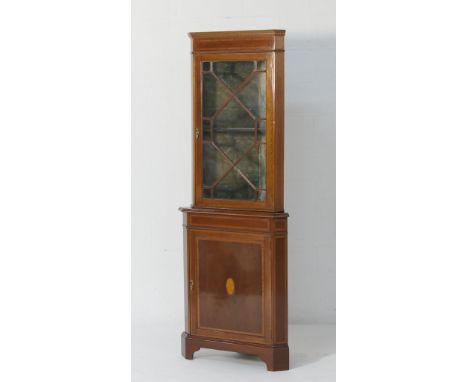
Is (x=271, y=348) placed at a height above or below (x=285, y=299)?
below

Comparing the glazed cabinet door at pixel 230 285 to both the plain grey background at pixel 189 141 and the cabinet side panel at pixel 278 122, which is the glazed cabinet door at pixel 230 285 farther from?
the plain grey background at pixel 189 141

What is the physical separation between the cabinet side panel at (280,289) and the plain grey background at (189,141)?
0.89 m

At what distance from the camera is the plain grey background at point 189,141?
4.45 m

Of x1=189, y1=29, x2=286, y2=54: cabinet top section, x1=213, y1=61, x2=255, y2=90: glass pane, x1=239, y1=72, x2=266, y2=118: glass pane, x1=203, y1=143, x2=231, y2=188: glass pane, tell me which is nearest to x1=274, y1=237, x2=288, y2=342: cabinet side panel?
x1=203, y1=143, x2=231, y2=188: glass pane

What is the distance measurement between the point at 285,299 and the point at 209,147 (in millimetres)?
864

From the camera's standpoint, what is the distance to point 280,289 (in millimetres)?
3662

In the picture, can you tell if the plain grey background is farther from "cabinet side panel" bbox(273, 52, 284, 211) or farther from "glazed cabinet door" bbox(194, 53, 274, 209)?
"cabinet side panel" bbox(273, 52, 284, 211)

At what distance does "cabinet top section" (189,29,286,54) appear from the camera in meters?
3.61

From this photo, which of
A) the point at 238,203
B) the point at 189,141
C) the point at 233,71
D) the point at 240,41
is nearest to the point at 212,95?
the point at 233,71

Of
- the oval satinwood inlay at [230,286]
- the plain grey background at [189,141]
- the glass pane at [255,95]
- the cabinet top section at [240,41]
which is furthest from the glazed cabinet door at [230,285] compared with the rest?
the cabinet top section at [240,41]
